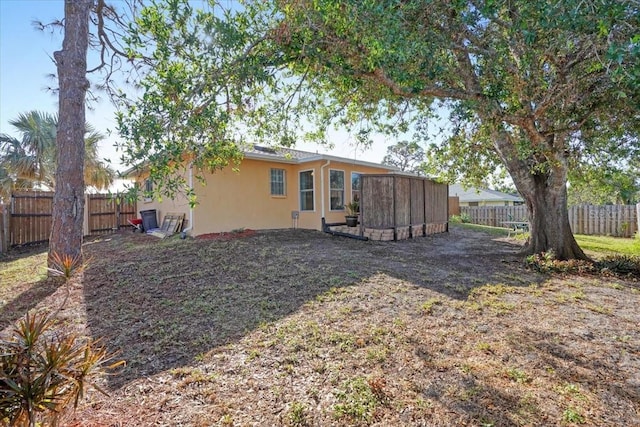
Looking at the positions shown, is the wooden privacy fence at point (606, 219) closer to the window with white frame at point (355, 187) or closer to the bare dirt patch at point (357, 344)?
the window with white frame at point (355, 187)

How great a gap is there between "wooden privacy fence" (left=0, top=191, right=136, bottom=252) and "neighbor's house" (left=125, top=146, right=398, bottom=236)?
2.78 metres

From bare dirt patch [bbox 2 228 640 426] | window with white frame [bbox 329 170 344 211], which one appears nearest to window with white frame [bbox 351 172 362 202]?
window with white frame [bbox 329 170 344 211]

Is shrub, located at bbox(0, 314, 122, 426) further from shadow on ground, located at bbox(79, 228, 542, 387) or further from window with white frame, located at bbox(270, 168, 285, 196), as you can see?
window with white frame, located at bbox(270, 168, 285, 196)

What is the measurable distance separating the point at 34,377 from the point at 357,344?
2567 millimetres

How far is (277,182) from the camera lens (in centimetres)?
1196

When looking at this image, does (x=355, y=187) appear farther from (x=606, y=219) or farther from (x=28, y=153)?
(x=28, y=153)

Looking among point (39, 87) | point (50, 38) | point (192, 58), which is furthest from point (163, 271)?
point (50, 38)

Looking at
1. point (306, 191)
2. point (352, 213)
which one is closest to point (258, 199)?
point (306, 191)

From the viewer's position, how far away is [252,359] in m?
3.18

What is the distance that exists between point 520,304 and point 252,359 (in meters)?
3.80

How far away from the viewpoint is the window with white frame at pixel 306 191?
39.2ft

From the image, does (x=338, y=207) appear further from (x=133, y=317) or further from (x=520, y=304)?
(x=133, y=317)

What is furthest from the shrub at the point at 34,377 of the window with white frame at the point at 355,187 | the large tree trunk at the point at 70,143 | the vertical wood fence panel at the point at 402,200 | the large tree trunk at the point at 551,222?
the window with white frame at the point at 355,187

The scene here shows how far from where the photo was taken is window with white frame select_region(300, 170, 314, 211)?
1195 centimetres
